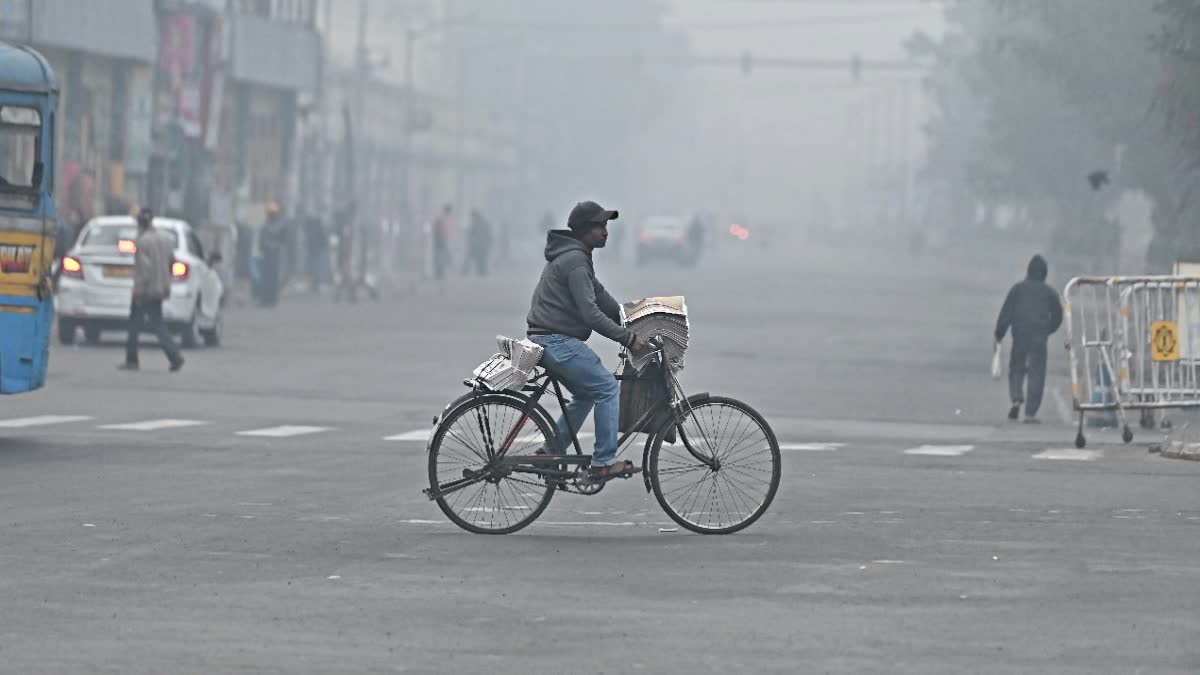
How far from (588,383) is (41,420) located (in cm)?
904

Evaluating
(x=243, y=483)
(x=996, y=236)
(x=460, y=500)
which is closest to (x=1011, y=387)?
(x=243, y=483)

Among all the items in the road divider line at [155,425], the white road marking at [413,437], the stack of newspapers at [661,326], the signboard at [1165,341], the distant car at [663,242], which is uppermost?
the distant car at [663,242]

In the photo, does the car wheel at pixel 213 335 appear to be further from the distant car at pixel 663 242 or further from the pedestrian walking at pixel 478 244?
the distant car at pixel 663 242

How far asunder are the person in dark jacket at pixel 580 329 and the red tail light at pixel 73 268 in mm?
19547

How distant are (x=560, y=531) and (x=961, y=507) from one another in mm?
2562

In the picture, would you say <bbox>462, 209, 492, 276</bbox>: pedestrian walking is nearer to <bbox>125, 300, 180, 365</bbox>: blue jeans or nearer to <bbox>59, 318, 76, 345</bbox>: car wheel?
<bbox>59, 318, 76, 345</bbox>: car wheel

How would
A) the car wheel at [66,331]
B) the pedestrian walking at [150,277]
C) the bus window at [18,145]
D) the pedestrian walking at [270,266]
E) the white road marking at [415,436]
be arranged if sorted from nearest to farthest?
the bus window at [18,145] < the white road marking at [415,436] < the pedestrian walking at [150,277] < the car wheel at [66,331] < the pedestrian walking at [270,266]

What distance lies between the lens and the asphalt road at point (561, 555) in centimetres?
955

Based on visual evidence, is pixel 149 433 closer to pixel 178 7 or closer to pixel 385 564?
pixel 385 564

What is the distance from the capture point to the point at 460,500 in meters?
13.4

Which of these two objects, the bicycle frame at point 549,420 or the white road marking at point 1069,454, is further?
the white road marking at point 1069,454

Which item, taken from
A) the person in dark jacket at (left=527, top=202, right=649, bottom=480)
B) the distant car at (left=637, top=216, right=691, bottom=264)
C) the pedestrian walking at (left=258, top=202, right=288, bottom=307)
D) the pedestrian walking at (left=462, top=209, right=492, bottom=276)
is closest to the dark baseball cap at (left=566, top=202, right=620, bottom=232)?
the person in dark jacket at (left=527, top=202, right=649, bottom=480)

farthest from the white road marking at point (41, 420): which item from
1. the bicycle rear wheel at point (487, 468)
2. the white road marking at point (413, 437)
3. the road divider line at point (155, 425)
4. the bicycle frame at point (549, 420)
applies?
the bicycle frame at point (549, 420)

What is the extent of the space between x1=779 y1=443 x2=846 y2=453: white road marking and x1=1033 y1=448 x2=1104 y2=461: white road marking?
4.86 ft
